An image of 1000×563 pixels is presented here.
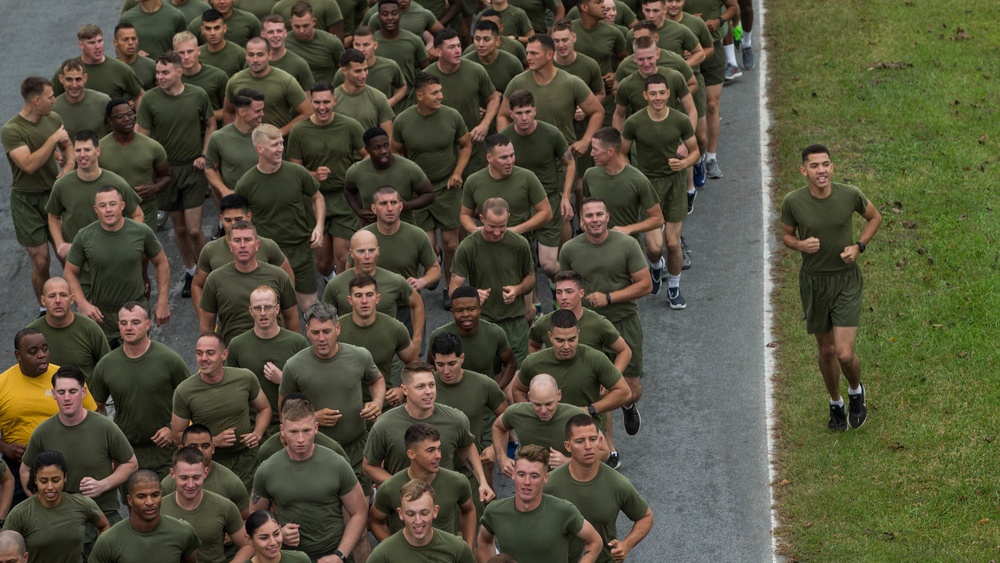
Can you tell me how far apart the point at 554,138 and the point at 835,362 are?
3915mm

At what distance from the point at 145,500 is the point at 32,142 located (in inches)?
280

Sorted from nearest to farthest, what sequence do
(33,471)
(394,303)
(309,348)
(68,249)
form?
(33,471) < (309,348) < (394,303) < (68,249)

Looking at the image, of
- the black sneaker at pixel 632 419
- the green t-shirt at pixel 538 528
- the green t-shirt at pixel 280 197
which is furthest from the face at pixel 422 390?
the green t-shirt at pixel 280 197

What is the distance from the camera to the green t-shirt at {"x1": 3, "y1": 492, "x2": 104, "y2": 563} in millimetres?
12719

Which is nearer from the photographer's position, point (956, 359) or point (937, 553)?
point (937, 553)

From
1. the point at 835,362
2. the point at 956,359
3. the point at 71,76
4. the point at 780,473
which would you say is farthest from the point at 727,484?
the point at 71,76

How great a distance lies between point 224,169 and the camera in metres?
18.1

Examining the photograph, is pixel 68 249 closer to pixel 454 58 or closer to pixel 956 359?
pixel 454 58

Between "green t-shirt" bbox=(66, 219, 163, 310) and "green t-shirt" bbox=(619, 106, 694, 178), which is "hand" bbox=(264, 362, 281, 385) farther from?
"green t-shirt" bbox=(619, 106, 694, 178)

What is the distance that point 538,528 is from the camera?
1210cm

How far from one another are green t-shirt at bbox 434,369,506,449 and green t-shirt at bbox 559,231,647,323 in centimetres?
212

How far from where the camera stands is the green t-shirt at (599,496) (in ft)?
41.0

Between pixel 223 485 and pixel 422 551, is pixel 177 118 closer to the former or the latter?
pixel 223 485

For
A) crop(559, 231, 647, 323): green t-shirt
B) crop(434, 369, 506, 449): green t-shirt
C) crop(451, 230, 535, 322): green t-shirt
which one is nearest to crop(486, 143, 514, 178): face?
crop(451, 230, 535, 322): green t-shirt
